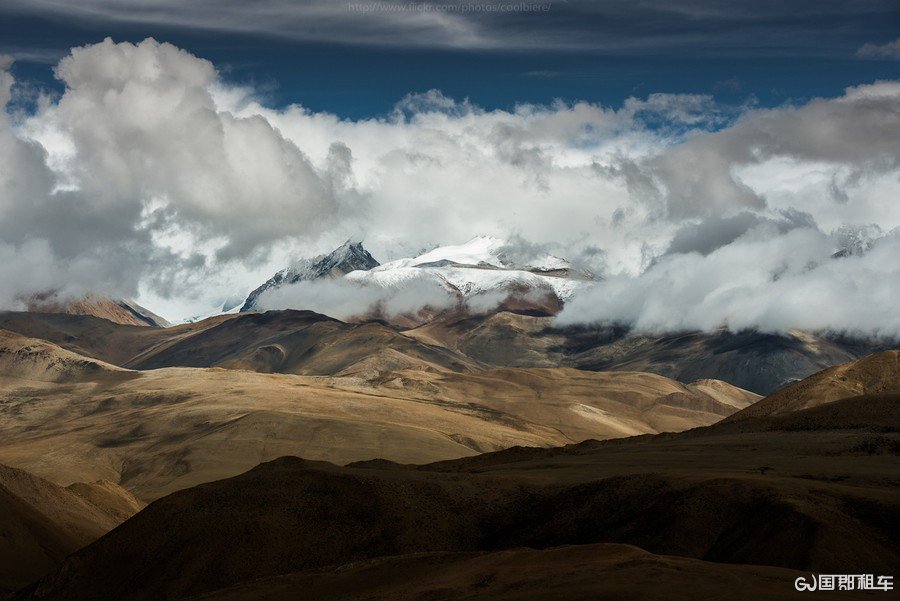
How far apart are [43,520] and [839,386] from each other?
124 meters

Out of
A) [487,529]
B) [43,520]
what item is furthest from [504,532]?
[43,520]

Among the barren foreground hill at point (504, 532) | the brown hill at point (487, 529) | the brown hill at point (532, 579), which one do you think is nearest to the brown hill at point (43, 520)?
the brown hill at point (487, 529)

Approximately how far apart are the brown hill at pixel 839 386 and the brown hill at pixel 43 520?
96492mm

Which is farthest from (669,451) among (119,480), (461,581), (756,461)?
(119,480)

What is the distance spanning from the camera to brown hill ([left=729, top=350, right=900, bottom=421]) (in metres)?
166

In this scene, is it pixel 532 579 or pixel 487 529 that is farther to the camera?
pixel 487 529

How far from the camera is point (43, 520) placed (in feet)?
334

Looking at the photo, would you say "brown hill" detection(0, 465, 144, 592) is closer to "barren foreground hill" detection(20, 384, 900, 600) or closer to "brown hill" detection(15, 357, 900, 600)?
"brown hill" detection(15, 357, 900, 600)

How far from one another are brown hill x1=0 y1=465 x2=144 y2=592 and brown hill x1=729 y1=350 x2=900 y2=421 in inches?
3799

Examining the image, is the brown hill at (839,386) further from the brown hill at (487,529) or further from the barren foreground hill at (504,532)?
the brown hill at (487,529)

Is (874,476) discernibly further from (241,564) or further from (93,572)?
(93,572)

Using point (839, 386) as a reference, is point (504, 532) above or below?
above

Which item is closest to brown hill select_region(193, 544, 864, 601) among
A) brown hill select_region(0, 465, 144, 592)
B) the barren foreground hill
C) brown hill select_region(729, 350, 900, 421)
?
the barren foreground hill

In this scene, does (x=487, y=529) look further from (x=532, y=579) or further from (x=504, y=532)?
(x=532, y=579)
